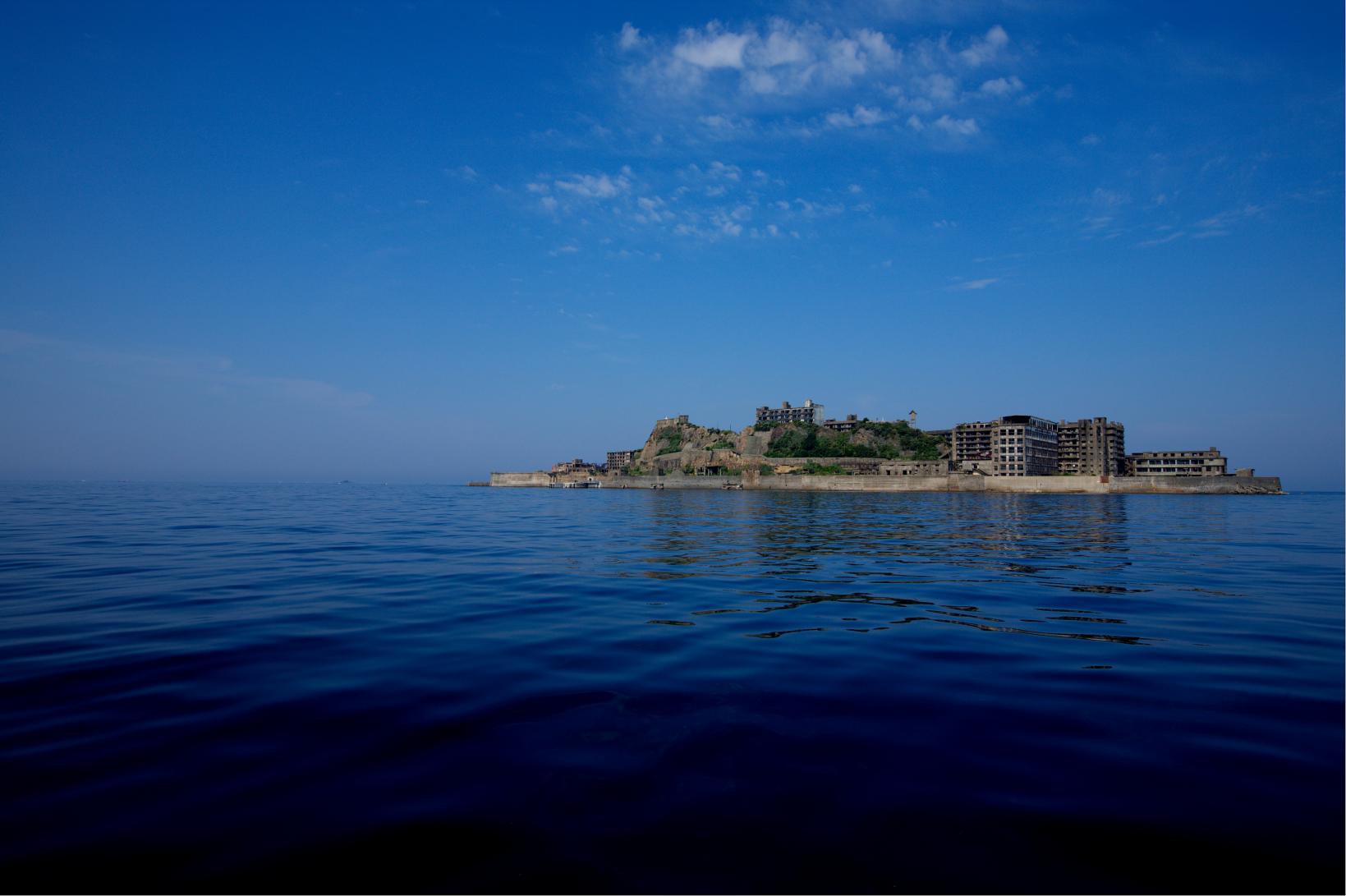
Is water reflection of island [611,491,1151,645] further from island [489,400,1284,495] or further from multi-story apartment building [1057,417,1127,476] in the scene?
multi-story apartment building [1057,417,1127,476]

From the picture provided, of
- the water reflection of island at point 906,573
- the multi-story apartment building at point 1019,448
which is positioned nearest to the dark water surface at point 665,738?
the water reflection of island at point 906,573

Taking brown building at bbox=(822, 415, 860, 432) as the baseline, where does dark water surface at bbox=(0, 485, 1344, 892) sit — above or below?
below

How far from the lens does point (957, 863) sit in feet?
11.0

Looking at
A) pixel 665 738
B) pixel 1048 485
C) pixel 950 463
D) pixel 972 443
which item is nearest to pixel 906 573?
pixel 665 738

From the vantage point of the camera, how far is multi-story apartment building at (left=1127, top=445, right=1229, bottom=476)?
138 meters

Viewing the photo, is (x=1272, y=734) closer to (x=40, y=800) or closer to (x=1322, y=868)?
(x=1322, y=868)

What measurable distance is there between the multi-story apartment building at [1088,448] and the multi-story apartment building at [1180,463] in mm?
5168

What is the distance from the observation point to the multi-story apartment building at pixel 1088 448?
516 ft

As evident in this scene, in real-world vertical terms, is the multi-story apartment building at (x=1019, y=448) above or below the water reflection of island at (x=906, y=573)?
above

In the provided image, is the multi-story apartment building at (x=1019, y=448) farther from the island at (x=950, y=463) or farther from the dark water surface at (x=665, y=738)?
the dark water surface at (x=665, y=738)

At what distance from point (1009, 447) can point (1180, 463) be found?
36.9 metres

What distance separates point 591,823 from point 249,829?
1.83 metres

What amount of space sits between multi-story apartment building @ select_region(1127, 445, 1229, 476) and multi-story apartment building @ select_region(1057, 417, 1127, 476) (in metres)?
5.17

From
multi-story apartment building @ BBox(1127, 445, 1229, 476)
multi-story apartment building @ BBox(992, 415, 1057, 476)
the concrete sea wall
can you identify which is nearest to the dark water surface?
the concrete sea wall
